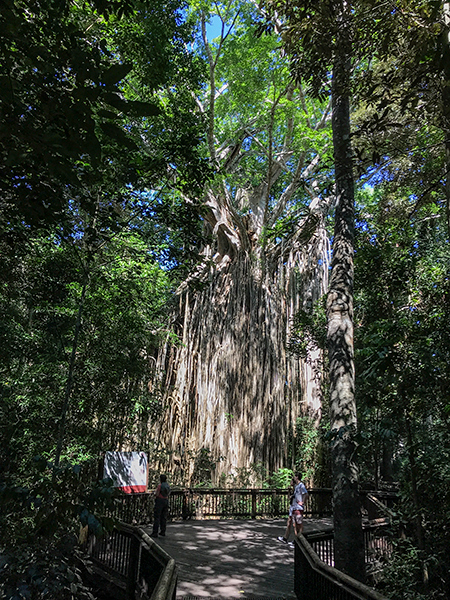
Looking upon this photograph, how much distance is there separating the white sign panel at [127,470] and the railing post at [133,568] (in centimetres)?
150

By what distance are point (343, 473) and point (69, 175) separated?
3.48 m

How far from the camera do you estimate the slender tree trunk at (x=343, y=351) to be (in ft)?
13.2

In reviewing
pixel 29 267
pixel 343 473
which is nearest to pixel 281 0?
pixel 343 473

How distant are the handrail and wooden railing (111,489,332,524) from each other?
5077 millimetres

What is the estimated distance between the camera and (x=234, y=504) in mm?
10594

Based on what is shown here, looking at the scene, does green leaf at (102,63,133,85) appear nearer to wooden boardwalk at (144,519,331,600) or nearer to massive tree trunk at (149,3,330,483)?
wooden boardwalk at (144,519,331,600)

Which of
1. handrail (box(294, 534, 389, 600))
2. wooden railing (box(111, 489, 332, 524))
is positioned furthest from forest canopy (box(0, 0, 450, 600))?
wooden railing (box(111, 489, 332, 524))

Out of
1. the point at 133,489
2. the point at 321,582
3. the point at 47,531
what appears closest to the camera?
the point at 47,531

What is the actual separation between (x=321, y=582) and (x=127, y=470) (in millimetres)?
3908

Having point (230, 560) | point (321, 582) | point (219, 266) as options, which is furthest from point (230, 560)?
point (219, 266)

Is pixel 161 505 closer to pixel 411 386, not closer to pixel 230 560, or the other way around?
pixel 230 560

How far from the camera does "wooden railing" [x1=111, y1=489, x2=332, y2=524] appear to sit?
32.5ft

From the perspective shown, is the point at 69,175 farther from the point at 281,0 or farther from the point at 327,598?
the point at 281,0

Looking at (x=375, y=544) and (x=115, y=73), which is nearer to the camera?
(x=115, y=73)
